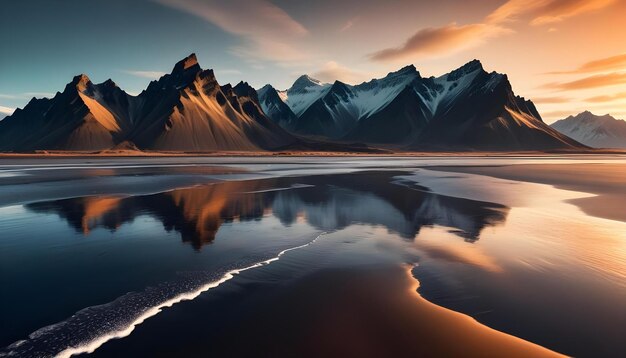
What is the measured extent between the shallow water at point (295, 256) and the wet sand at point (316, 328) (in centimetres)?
50

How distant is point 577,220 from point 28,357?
26200 millimetres

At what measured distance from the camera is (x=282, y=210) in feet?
86.2

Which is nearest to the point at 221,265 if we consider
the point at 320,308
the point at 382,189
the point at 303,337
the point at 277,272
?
the point at 277,272

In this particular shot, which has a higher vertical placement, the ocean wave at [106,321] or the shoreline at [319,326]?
the shoreline at [319,326]

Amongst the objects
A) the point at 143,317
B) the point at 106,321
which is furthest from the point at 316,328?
the point at 106,321

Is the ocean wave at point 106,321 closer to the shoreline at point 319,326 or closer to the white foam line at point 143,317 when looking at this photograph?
the white foam line at point 143,317

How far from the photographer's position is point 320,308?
10.3 metres

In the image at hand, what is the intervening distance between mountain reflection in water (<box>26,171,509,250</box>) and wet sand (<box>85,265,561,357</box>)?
6.98 metres

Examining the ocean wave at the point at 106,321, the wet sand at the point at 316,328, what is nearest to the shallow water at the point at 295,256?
the ocean wave at the point at 106,321

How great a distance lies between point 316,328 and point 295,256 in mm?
6192

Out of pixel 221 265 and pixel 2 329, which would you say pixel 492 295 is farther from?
pixel 2 329

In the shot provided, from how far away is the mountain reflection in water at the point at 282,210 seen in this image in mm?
21266

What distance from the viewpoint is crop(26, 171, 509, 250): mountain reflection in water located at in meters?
21.3

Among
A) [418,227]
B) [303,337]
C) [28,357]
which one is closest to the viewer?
[28,357]
